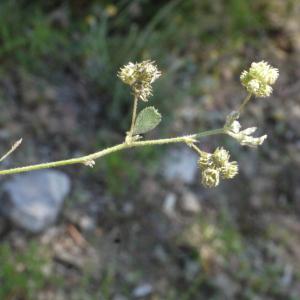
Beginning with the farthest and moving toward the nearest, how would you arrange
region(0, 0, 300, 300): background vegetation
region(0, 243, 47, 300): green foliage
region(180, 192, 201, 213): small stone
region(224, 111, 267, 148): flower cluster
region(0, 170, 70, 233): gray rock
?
region(180, 192, 201, 213): small stone
region(0, 0, 300, 300): background vegetation
region(0, 170, 70, 233): gray rock
region(0, 243, 47, 300): green foliage
region(224, 111, 267, 148): flower cluster

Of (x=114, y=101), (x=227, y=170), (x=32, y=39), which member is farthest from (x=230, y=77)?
(x=227, y=170)

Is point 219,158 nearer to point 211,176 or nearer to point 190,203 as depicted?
point 211,176

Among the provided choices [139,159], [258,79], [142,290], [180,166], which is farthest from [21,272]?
[258,79]

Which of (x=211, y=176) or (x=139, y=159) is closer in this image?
(x=211, y=176)

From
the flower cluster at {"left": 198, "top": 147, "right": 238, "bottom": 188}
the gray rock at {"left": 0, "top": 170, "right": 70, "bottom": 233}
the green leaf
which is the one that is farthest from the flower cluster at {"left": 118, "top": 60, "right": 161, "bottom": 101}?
the gray rock at {"left": 0, "top": 170, "right": 70, "bottom": 233}

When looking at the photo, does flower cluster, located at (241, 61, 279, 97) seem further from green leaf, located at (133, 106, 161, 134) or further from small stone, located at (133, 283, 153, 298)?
small stone, located at (133, 283, 153, 298)
